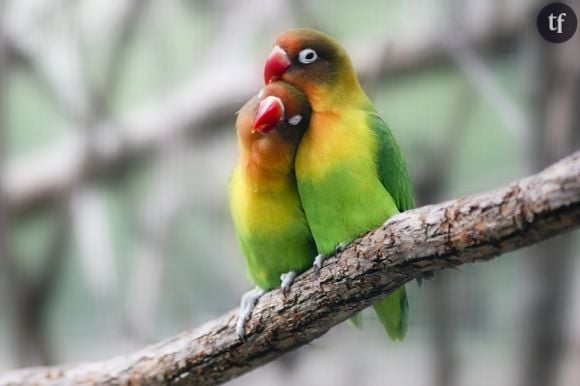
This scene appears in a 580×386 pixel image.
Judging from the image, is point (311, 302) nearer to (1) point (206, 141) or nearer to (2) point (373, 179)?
(2) point (373, 179)

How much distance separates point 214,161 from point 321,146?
972mm

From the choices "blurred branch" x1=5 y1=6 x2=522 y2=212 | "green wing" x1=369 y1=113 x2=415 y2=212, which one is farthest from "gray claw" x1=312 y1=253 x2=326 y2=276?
"blurred branch" x1=5 y1=6 x2=522 y2=212

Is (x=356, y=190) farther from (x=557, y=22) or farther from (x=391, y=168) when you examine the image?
(x=557, y=22)

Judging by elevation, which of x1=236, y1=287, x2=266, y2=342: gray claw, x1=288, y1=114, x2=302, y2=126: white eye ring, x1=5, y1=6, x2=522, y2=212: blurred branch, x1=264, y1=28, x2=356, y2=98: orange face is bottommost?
x1=236, y1=287, x2=266, y2=342: gray claw

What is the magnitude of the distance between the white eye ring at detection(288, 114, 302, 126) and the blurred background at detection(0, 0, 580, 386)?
60 cm

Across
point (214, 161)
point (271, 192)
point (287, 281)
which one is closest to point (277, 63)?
point (271, 192)

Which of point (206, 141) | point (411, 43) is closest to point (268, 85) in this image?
point (411, 43)

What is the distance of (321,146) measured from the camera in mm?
935

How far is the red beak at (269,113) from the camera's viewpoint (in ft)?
3.03

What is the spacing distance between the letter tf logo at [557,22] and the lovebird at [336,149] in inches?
18.8

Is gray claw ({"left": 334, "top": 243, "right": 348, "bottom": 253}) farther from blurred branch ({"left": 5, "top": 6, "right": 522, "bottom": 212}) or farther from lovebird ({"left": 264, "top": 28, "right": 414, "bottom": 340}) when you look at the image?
blurred branch ({"left": 5, "top": 6, "right": 522, "bottom": 212})

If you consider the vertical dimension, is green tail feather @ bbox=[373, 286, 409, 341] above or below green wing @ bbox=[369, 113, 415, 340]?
below

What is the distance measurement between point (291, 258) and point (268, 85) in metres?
0.22

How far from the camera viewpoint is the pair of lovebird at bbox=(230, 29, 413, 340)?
93 cm
